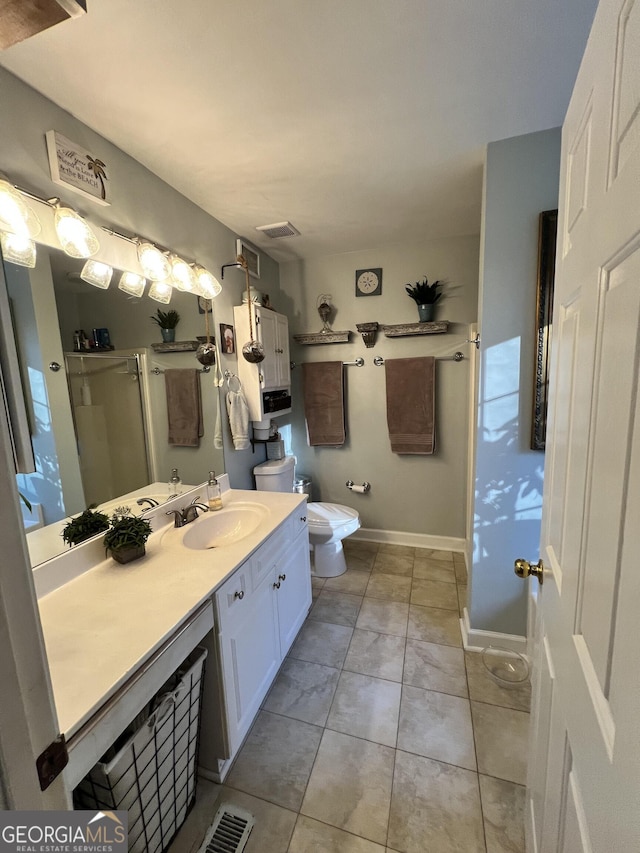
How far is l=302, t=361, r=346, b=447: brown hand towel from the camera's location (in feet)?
9.39

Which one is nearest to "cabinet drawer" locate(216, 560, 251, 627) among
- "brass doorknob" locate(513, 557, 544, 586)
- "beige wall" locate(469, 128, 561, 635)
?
"brass doorknob" locate(513, 557, 544, 586)

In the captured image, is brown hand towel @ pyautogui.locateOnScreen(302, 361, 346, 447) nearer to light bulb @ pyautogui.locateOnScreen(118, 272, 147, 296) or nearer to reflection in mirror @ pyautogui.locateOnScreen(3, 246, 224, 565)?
reflection in mirror @ pyautogui.locateOnScreen(3, 246, 224, 565)

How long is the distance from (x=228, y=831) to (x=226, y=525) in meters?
1.06

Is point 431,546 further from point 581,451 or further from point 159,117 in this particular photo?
point 159,117

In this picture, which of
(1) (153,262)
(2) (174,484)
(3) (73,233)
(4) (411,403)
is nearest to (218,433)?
(2) (174,484)

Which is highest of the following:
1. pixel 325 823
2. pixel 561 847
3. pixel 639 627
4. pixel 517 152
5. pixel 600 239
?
pixel 517 152

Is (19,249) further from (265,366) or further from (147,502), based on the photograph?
(265,366)

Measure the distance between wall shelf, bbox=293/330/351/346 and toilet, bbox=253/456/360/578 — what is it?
3.21 ft

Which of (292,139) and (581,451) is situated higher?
(292,139)

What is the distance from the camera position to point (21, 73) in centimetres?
107

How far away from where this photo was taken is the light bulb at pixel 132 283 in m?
1.48

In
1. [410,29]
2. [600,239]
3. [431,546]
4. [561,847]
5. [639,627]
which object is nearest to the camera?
[639,627]

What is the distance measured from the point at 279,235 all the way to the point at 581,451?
7.53 ft

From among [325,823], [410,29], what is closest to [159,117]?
[410,29]
